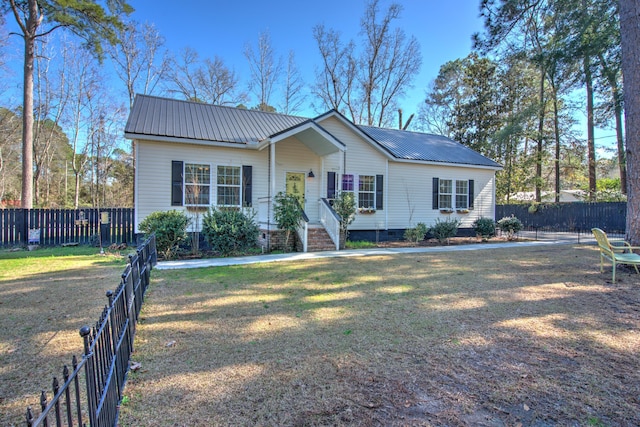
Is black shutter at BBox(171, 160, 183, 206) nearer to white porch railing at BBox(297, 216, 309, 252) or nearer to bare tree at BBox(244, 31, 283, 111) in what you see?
white porch railing at BBox(297, 216, 309, 252)

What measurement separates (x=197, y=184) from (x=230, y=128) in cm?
269

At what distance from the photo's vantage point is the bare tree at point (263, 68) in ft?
88.1

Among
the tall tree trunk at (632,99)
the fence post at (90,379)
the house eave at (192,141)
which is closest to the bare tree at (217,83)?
the house eave at (192,141)

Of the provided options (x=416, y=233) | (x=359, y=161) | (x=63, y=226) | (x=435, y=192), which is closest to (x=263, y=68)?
(x=359, y=161)

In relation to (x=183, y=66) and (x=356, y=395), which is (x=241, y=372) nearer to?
(x=356, y=395)

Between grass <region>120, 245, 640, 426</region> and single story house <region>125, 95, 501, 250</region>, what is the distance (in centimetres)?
533

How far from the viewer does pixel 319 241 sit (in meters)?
11.3

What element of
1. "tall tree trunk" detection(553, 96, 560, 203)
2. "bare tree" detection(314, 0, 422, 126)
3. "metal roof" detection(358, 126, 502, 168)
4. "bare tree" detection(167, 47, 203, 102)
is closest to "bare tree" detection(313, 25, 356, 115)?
"bare tree" detection(314, 0, 422, 126)

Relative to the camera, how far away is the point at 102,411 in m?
1.97

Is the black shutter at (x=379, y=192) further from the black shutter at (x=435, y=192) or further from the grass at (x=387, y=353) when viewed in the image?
the grass at (x=387, y=353)

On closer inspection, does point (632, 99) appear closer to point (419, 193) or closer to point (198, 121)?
point (419, 193)

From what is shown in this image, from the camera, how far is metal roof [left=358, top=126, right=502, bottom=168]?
1501cm

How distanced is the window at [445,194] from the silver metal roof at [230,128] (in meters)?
0.98

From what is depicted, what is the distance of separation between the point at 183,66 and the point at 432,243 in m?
23.5
